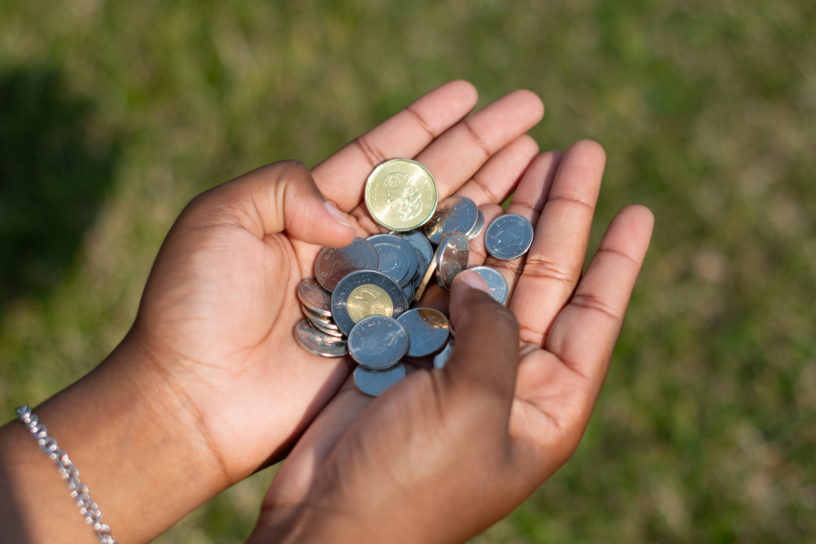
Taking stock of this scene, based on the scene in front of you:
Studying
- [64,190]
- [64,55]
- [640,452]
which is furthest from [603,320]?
[64,55]

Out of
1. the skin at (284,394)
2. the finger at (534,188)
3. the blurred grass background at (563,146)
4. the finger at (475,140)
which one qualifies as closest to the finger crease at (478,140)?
the finger at (475,140)

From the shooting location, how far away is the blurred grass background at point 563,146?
3.93m

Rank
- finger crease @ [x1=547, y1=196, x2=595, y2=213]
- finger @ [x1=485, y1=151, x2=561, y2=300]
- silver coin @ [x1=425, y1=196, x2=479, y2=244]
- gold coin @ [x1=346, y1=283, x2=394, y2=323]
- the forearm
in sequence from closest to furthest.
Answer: the forearm
gold coin @ [x1=346, y1=283, x2=394, y2=323]
finger crease @ [x1=547, y1=196, x2=595, y2=213]
silver coin @ [x1=425, y1=196, x2=479, y2=244]
finger @ [x1=485, y1=151, x2=561, y2=300]

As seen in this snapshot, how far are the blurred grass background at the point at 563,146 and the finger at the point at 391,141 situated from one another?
52.5 inches

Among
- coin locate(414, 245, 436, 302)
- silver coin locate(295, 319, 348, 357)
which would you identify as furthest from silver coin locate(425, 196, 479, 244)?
silver coin locate(295, 319, 348, 357)

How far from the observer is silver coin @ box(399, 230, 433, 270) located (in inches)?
141

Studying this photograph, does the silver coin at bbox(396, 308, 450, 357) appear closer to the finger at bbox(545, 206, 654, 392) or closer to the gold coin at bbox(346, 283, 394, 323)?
the gold coin at bbox(346, 283, 394, 323)

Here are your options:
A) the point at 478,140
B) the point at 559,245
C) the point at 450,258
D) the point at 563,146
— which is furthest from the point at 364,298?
the point at 563,146

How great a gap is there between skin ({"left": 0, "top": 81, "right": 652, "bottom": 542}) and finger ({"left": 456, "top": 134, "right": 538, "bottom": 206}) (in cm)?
52

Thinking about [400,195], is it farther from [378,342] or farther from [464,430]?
[464,430]

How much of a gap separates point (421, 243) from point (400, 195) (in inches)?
10.7

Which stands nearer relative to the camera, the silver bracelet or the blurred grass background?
the silver bracelet

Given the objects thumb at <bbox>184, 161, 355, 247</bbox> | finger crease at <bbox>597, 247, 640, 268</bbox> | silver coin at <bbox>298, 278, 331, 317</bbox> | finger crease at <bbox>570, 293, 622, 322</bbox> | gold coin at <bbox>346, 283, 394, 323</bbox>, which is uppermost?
thumb at <bbox>184, 161, 355, 247</bbox>

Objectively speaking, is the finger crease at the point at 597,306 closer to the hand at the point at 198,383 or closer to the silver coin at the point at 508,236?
the silver coin at the point at 508,236
